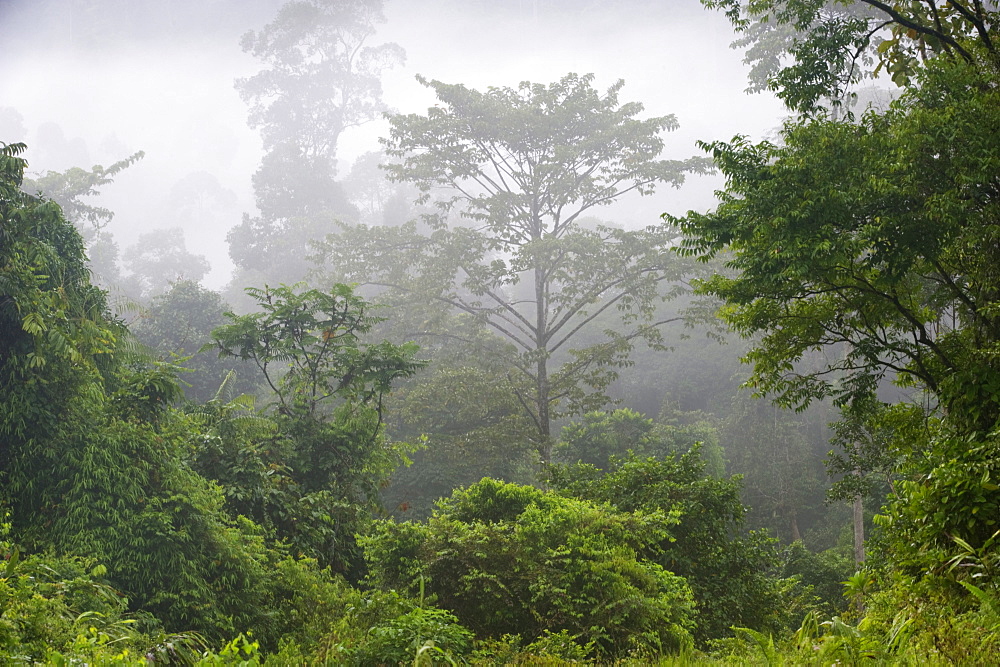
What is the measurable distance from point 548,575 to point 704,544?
2978mm

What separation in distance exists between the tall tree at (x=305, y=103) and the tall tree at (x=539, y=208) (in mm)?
25491

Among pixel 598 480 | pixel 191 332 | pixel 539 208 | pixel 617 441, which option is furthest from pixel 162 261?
pixel 598 480

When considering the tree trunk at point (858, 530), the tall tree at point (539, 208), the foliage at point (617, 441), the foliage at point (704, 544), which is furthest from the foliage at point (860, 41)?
the foliage at point (617, 441)

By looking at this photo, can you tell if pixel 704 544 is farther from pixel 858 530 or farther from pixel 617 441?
pixel 617 441

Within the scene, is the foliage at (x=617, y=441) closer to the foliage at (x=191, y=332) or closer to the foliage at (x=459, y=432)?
the foliage at (x=459, y=432)

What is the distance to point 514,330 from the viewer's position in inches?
1694

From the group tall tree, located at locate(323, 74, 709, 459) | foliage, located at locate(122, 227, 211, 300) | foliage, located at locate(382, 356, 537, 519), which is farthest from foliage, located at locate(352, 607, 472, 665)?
foliage, located at locate(122, 227, 211, 300)

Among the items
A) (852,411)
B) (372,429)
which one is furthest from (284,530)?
(852,411)

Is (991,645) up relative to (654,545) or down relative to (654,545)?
up

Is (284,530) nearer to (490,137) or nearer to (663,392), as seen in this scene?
(490,137)

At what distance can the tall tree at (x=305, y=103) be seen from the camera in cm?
4662

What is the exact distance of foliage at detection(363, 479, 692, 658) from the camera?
5852 millimetres

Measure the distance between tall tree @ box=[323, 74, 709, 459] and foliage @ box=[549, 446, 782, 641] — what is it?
30.6 ft

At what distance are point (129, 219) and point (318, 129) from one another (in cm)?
8245
